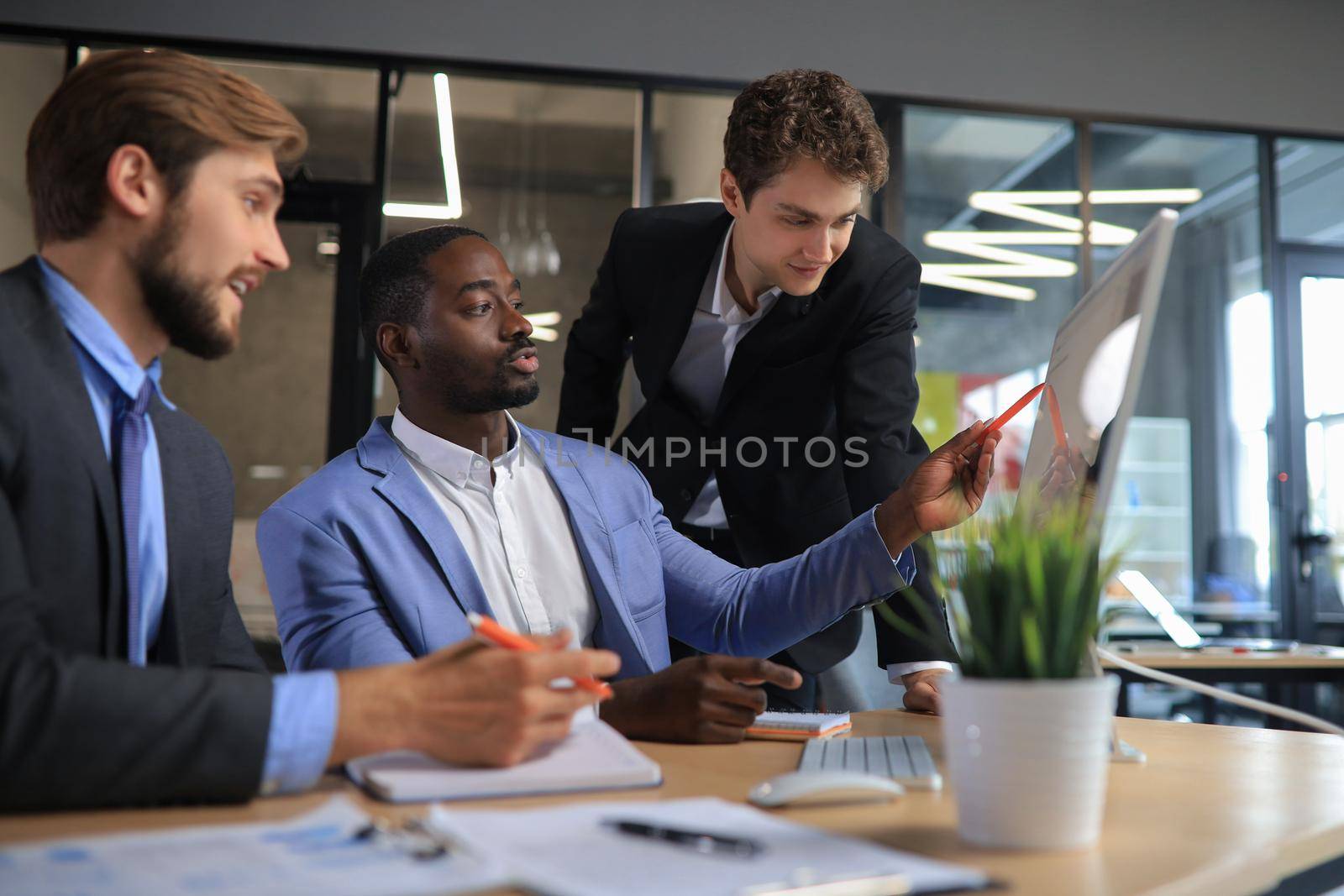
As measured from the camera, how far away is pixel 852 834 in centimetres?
77

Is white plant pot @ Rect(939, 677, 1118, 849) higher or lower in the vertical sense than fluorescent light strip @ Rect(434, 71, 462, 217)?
lower

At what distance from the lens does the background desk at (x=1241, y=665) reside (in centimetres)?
313

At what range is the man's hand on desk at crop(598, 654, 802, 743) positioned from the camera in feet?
4.03

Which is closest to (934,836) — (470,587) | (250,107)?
(470,587)

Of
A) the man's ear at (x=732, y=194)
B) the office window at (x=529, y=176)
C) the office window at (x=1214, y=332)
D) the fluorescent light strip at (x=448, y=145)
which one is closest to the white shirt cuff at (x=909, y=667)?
the man's ear at (x=732, y=194)

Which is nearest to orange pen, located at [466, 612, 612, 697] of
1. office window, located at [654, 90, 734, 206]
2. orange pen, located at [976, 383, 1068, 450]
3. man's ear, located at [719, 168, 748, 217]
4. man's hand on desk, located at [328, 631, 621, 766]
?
man's hand on desk, located at [328, 631, 621, 766]

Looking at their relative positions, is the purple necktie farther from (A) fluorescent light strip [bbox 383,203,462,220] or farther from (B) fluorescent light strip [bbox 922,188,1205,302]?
(B) fluorescent light strip [bbox 922,188,1205,302]

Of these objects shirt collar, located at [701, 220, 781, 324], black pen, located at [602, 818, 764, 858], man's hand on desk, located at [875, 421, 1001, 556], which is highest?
shirt collar, located at [701, 220, 781, 324]

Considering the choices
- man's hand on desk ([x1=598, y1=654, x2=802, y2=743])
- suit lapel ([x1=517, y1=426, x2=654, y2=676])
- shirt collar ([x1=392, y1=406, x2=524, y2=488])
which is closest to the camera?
man's hand on desk ([x1=598, y1=654, x2=802, y2=743])

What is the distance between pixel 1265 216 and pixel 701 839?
562 cm

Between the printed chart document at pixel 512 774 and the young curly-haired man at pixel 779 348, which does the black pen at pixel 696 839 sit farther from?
the young curly-haired man at pixel 779 348

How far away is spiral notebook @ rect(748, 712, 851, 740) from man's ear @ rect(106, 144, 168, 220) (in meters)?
0.85

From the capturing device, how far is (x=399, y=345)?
195cm

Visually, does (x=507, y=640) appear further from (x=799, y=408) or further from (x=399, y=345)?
(x=799, y=408)
